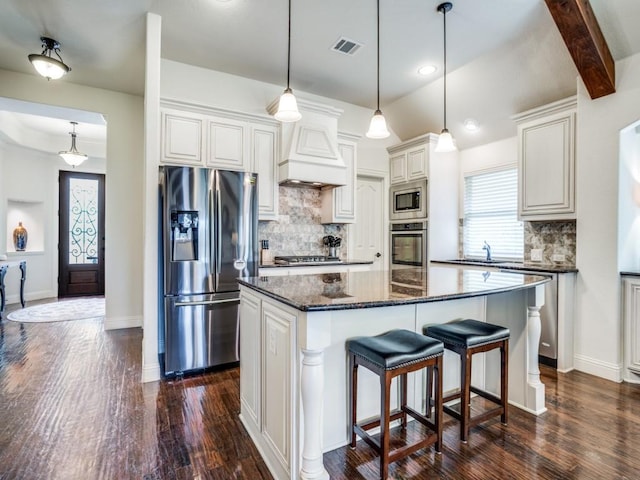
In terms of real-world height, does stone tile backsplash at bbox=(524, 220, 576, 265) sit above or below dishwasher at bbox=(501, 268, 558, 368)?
above

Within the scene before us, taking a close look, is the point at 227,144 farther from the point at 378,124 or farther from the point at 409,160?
the point at 409,160

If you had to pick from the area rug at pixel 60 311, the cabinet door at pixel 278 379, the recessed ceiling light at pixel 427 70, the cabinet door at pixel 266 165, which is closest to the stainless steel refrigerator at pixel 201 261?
the cabinet door at pixel 266 165

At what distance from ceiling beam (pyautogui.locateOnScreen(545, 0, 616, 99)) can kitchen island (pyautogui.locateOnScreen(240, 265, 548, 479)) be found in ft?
6.45

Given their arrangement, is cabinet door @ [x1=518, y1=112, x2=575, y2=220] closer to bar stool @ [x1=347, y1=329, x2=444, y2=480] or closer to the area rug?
bar stool @ [x1=347, y1=329, x2=444, y2=480]

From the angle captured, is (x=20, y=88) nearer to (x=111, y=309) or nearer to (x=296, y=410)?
(x=111, y=309)

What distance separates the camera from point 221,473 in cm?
173

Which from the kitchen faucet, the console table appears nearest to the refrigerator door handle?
the kitchen faucet

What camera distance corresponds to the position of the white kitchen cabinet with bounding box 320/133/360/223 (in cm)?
459

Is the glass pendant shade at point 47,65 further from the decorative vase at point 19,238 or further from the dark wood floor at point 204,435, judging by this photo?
the decorative vase at point 19,238

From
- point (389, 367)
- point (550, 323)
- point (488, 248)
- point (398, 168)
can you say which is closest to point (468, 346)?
point (389, 367)

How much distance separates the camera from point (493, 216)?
449 cm

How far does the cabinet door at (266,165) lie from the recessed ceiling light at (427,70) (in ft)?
6.06

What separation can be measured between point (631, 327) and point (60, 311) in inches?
287

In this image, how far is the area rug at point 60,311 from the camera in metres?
4.89
